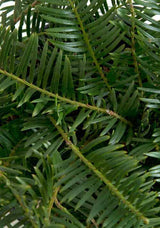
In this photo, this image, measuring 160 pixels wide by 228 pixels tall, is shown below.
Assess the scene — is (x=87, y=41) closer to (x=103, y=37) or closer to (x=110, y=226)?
(x=103, y=37)

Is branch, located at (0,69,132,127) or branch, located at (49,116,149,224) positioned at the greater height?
branch, located at (0,69,132,127)

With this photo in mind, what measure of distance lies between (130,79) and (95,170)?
0.25ft

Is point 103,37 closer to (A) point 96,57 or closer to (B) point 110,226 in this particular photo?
(A) point 96,57

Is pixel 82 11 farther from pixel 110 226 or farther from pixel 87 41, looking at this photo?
pixel 110 226

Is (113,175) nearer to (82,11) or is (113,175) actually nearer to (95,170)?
(95,170)

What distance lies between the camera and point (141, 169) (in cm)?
23

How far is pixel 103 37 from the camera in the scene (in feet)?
0.78

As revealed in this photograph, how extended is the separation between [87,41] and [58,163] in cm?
8

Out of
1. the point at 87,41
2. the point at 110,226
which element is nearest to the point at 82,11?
the point at 87,41

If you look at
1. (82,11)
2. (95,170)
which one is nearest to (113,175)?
(95,170)

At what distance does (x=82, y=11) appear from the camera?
0.24 meters

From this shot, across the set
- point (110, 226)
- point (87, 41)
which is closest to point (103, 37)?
point (87, 41)

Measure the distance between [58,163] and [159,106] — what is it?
78 millimetres

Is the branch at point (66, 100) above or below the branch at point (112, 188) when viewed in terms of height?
above
